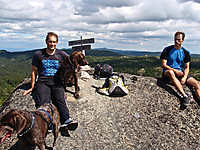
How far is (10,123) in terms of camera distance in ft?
11.7

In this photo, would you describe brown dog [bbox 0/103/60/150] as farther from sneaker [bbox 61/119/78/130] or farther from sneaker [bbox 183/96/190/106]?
sneaker [bbox 183/96/190/106]

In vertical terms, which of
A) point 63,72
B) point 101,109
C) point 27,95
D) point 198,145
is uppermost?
point 63,72

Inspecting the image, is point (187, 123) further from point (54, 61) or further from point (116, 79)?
point (54, 61)

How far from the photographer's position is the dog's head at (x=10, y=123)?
3.50 m

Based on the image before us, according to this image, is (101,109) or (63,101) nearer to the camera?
(63,101)

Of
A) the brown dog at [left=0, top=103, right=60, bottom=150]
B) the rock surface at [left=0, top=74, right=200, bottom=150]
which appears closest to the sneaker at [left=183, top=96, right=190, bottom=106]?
the rock surface at [left=0, top=74, right=200, bottom=150]

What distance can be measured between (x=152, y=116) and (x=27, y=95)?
620cm

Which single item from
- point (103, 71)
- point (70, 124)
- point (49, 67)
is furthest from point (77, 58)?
point (103, 71)

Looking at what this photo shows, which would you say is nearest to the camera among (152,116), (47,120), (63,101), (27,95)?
(47,120)

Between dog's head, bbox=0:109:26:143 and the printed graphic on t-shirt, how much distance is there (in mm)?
3106

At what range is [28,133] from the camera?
13.0 feet

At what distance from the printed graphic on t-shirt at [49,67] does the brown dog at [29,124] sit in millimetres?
1878

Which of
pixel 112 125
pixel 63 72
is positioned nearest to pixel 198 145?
pixel 112 125

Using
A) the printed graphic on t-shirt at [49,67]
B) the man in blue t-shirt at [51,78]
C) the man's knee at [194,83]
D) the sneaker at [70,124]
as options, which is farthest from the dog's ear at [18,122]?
the man's knee at [194,83]
